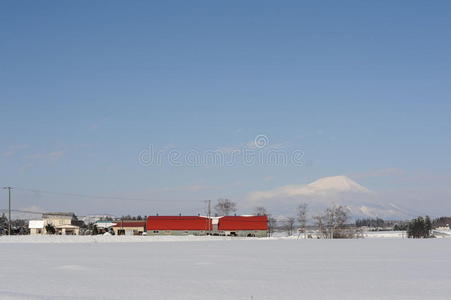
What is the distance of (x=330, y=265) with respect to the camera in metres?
29.7

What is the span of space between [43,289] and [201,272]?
8.30 m

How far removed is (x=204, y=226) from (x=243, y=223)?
799 cm

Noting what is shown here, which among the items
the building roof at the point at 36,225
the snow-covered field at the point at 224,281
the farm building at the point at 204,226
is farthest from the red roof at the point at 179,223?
the snow-covered field at the point at 224,281

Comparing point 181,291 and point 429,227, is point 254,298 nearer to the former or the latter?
point 181,291

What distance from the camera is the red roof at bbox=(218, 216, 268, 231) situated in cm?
11462

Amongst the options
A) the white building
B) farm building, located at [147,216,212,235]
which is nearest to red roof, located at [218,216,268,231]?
farm building, located at [147,216,212,235]

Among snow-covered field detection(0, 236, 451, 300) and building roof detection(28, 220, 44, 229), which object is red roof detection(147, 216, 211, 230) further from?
snow-covered field detection(0, 236, 451, 300)

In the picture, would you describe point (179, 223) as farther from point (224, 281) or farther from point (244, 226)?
point (224, 281)

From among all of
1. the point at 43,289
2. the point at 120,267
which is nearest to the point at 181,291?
the point at 43,289

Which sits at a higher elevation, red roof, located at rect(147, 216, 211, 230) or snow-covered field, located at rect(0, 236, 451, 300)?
snow-covered field, located at rect(0, 236, 451, 300)

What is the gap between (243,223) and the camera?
115 m

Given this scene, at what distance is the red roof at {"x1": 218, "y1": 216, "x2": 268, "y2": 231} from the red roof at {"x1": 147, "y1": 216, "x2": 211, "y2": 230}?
3359 mm

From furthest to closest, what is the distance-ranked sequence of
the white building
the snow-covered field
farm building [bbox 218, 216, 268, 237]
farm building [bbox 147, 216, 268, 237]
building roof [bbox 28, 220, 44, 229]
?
building roof [bbox 28, 220, 44, 229]
the white building
farm building [bbox 218, 216, 268, 237]
farm building [bbox 147, 216, 268, 237]
the snow-covered field

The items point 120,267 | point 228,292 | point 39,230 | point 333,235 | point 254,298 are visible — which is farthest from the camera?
point 39,230
